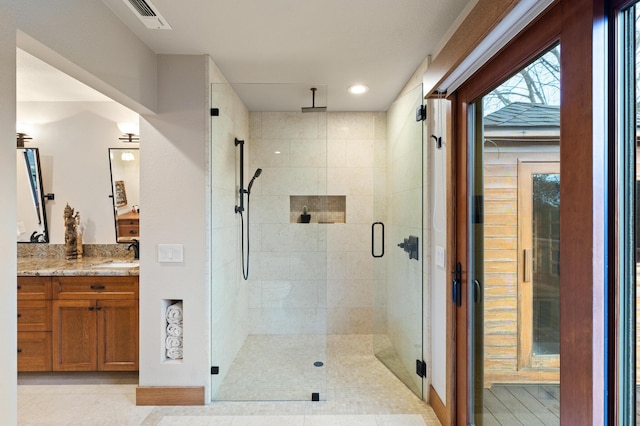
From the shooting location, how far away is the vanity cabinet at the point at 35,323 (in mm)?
2730

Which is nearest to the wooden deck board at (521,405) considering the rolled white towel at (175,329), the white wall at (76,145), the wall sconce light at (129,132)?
the rolled white towel at (175,329)

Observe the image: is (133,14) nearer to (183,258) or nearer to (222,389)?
(183,258)

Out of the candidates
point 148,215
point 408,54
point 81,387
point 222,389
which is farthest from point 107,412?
point 408,54

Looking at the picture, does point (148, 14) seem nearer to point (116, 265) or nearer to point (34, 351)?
point (116, 265)

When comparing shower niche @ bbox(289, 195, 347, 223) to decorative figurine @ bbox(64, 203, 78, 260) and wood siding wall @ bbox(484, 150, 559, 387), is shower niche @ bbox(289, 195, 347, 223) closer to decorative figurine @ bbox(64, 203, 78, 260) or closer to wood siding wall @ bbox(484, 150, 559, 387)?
wood siding wall @ bbox(484, 150, 559, 387)

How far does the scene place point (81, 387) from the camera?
273 cm

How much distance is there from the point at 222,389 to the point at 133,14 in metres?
2.56

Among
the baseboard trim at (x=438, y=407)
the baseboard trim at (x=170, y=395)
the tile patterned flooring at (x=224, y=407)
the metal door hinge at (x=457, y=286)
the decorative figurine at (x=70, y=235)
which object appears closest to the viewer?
the metal door hinge at (x=457, y=286)

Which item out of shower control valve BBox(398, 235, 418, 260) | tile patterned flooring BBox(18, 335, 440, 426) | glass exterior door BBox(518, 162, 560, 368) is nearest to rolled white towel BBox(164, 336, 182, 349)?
tile patterned flooring BBox(18, 335, 440, 426)

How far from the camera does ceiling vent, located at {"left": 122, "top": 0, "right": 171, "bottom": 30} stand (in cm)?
177

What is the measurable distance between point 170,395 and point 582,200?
2.69m

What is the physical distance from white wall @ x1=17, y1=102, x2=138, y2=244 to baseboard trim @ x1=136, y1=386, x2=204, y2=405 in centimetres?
180

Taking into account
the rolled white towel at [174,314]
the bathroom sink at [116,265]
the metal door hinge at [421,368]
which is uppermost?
the bathroom sink at [116,265]

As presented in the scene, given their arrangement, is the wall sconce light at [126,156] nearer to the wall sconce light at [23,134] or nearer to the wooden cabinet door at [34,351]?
the wall sconce light at [23,134]
